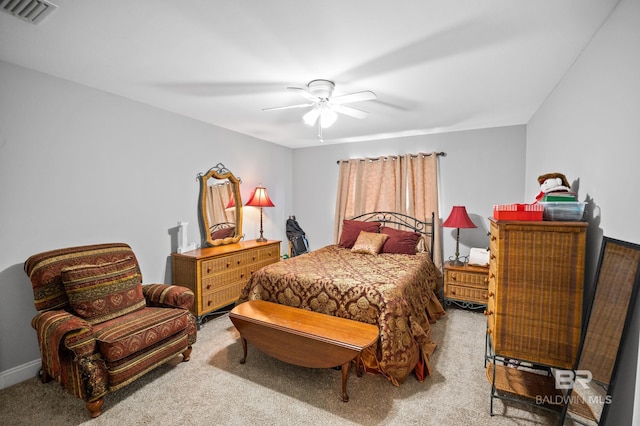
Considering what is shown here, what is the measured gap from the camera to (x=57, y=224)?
8.23ft

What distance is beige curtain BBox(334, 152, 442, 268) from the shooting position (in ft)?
14.3

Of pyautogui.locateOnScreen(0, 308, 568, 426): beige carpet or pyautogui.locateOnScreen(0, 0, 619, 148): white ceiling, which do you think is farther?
pyautogui.locateOnScreen(0, 308, 568, 426): beige carpet

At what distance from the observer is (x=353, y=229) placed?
14.6 feet

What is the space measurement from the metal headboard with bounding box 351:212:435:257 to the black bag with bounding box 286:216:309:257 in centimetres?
108

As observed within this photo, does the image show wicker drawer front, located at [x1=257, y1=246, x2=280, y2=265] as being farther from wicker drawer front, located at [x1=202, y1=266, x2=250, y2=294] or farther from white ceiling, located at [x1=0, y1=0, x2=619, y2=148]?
white ceiling, located at [x1=0, y1=0, x2=619, y2=148]

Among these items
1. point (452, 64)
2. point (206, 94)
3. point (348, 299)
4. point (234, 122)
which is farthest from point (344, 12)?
point (234, 122)

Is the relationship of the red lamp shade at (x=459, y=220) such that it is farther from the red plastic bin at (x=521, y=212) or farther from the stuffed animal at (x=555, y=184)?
the red plastic bin at (x=521, y=212)

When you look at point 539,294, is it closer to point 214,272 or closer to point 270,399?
point 270,399

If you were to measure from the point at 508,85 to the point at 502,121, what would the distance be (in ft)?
4.40

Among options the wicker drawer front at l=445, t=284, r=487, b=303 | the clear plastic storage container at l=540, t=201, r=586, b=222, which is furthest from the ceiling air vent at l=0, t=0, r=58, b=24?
the wicker drawer front at l=445, t=284, r=487, b=303

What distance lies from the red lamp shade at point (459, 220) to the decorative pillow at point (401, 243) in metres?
0.47

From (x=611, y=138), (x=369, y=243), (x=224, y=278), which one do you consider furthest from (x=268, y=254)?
(x=611, y=138)

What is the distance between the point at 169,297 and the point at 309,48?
239 centimetres

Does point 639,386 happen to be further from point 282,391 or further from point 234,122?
point 234,122
